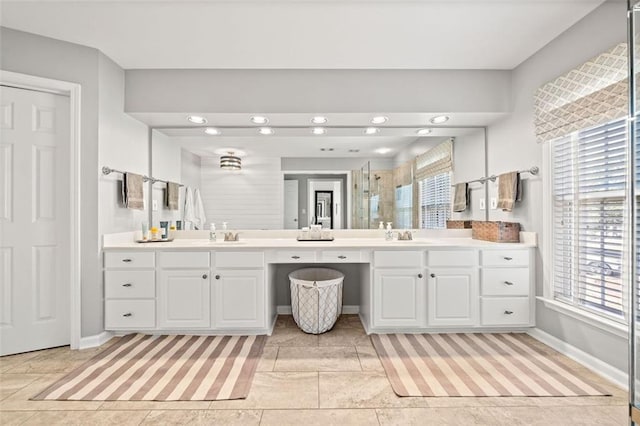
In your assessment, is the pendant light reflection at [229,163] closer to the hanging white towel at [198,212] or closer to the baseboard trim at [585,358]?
the hanging white towel at [198,212]

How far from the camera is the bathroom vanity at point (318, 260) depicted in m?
2.54

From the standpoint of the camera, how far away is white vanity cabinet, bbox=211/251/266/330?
2.55 meters

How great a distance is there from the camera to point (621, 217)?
74.2 inches

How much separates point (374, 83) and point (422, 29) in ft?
2.07

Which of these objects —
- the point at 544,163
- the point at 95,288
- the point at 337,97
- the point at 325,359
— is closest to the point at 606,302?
the point at 544,163

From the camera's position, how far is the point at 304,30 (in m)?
2.17

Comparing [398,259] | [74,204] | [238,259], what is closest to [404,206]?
[398,259]

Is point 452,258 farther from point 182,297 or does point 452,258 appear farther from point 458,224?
point 182,297

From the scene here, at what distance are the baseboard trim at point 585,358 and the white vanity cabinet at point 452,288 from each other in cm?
49

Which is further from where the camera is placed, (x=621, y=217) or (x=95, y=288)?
(x=95, y=288)

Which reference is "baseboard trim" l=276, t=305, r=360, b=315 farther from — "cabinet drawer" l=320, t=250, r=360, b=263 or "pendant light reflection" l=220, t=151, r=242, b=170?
"pendant light reflection" l=220, t=151, r=242, b=170

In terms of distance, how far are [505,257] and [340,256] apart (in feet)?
4.49

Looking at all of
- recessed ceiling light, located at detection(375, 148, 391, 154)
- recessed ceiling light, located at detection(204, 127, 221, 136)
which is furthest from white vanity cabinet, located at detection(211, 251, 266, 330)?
recessed ceiling light, located at detection(375, 148, 391, 154)

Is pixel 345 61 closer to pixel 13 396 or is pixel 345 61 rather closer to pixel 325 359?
pixel 325 359
